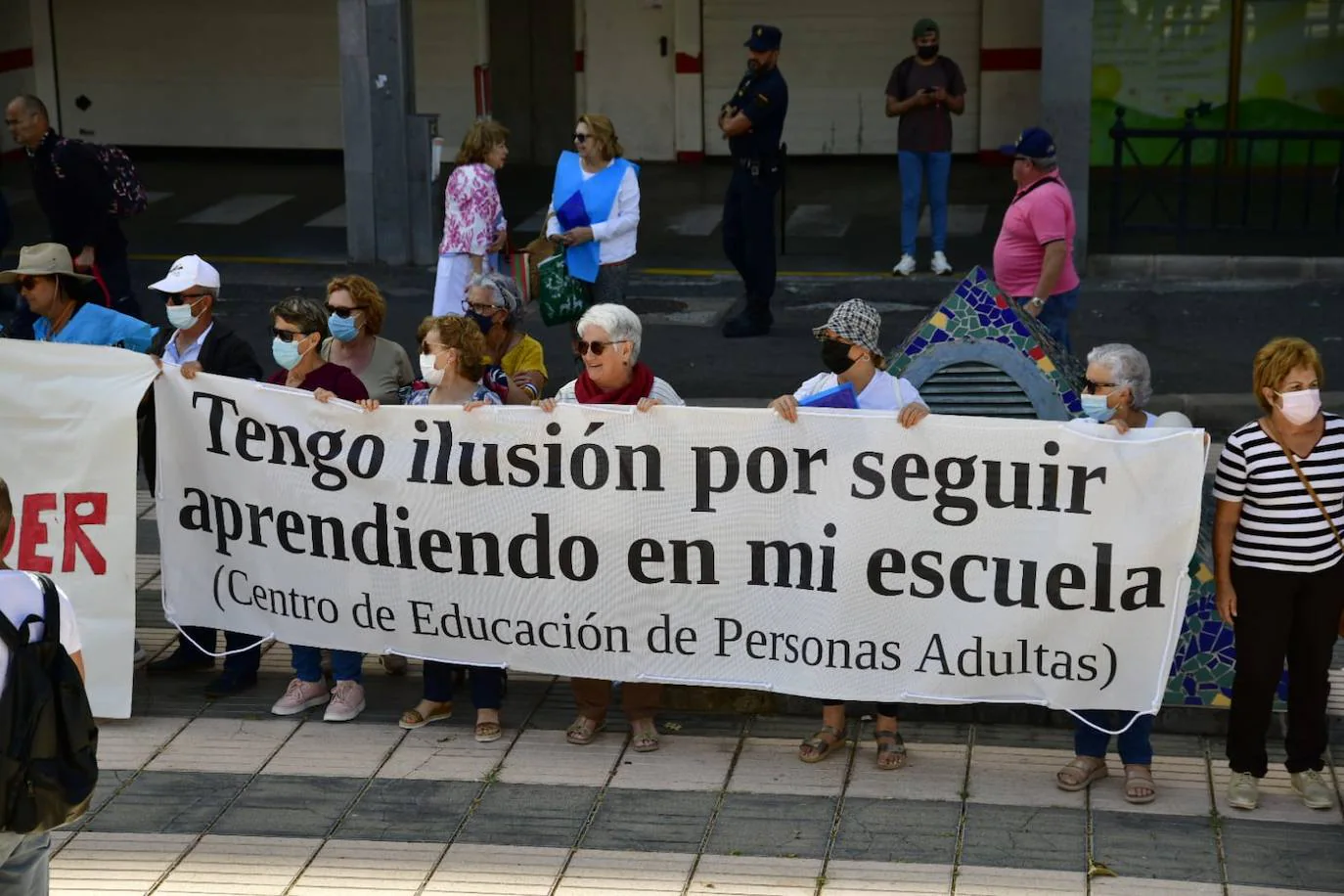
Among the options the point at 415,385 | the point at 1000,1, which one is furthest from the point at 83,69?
the point at 415,385

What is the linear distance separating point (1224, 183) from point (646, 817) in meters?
14.5

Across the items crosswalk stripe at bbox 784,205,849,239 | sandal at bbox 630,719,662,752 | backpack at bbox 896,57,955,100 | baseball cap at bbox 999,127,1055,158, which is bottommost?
sandal at bbox 630,719,662,752

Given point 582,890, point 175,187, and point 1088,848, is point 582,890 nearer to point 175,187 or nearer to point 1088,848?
point 1088,848

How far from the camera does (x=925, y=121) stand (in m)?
14.9

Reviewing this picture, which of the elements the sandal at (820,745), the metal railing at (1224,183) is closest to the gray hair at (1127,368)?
the sandal at (820,745)

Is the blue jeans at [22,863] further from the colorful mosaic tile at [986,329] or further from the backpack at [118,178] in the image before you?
the backpack at [118,178]

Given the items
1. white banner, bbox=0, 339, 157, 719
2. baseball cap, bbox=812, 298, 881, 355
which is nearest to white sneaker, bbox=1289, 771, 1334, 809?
baseball cap, bbox=812, 298, 881, 355

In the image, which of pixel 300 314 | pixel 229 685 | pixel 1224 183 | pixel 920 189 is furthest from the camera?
pixel 1224 183

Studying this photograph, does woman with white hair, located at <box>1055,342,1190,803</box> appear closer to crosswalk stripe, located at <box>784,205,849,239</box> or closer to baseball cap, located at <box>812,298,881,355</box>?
baseball cap, located at <box>812,298,881,355</box>

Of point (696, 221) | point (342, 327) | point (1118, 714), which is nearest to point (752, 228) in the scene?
point (696, 221)

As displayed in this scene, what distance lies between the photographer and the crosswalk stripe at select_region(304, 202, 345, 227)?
59.0 ft

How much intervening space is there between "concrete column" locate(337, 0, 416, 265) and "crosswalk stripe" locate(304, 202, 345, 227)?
1.96m

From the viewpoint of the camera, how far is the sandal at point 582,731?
690 cm

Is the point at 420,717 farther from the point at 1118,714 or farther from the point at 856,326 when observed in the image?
the point at 1118,714
